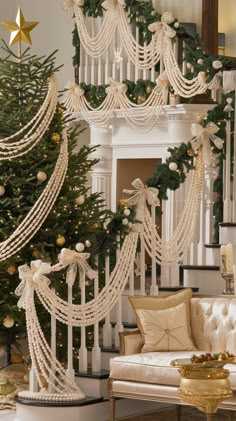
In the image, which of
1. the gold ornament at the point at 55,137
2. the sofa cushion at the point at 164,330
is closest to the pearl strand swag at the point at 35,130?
the gold ornament at the point at 55,137

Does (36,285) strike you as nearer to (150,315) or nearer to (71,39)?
(150,315)

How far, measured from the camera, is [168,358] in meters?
7.24

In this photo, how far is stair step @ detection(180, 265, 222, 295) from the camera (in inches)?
335

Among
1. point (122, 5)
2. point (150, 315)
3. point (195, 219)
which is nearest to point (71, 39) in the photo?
point (122, 5)

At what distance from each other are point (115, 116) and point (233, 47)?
1.28 m

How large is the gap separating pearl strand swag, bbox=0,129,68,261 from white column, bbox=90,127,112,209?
3.40m

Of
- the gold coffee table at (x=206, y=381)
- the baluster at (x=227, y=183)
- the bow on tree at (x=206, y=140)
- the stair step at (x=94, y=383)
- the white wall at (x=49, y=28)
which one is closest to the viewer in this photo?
the gold coffee table at (x=206, y=381)

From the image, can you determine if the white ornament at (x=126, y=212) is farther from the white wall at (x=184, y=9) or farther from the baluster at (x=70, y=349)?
the white wall at (x=184, y=9)

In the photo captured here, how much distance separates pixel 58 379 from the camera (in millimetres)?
7633

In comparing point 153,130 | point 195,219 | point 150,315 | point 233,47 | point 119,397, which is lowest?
point 119,397

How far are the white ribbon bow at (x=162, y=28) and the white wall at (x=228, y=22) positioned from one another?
25.8 inches

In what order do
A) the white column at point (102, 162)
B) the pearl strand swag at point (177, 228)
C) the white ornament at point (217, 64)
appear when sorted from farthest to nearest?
the white column at point (102, 162) < the white ornament at point (217, 64) < the pearl strand swag at point (177, 228)

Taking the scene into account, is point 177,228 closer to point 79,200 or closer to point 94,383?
point 79,200

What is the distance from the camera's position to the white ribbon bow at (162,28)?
1005 cm
